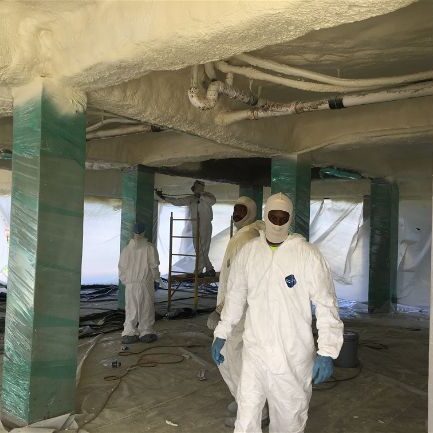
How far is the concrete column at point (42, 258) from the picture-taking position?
8.76 ft

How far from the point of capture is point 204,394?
11.0ft

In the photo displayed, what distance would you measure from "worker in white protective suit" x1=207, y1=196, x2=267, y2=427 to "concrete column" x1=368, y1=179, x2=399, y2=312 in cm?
415

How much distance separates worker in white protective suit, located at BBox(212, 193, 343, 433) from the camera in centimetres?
217

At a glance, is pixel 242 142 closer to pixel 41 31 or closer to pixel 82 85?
pixel 82 85

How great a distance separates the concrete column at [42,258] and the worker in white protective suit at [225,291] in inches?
35.6

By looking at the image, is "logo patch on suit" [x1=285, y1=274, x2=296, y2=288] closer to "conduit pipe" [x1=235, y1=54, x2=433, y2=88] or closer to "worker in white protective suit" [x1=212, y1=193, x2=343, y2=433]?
"worker in white protective suit" [x1=212, y1=193, x2=343, y2=433]

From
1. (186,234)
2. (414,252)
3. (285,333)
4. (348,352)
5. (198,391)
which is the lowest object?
(198,391)

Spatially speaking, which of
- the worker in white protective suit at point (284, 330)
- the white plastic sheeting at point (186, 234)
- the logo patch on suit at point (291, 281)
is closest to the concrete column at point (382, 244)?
the white plastic sheeting at point (186, 234)

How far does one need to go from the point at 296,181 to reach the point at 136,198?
2.17m

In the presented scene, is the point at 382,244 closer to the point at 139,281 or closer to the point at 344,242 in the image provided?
the point at 344,242

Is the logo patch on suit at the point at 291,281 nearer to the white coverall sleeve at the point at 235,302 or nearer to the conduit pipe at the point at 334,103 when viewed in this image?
the white coverall sleeve at the point at 235,302

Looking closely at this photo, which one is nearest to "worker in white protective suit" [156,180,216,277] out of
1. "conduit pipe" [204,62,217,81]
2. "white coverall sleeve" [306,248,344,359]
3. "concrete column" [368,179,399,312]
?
"concrete column" [368,179,399,312]

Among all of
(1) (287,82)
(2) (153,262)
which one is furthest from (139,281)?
(1) (287,82)

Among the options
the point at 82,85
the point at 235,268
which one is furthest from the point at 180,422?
the point at 82,85
